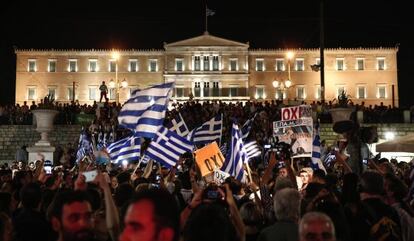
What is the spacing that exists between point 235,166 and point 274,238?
4482 mm

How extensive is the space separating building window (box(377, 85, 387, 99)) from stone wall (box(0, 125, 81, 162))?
5093cm

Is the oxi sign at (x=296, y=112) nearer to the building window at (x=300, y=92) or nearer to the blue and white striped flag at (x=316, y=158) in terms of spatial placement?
the blue and white striped flag at (x=316, y=158)

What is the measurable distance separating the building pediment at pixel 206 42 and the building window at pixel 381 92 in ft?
58.4

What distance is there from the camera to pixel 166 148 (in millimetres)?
9891

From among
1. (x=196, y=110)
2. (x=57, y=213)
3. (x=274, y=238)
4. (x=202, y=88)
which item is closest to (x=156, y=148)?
(x=274, y=238)

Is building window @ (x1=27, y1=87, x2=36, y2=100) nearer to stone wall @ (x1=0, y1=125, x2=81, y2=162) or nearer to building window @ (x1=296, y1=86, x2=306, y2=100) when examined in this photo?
building window @ (x1=296, y1=86, x2=306, y2=100)

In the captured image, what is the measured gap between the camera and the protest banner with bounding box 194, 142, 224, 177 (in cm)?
945

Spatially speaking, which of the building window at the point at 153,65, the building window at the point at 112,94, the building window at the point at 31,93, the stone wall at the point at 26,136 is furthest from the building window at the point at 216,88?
the stone wall at the point at 26,136

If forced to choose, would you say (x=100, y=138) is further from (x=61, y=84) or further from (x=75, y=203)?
(x=61, y=84)

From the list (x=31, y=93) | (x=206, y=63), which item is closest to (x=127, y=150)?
(x=206, y=63)

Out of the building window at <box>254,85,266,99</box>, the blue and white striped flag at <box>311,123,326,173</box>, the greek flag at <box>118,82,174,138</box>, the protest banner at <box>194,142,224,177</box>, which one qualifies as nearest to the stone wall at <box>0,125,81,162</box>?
the blue and white striped flag at <box>311,123,326,173</box>

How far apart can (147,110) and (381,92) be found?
6822 cm

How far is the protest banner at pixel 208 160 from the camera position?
9453 mm

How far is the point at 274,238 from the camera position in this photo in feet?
14.8
